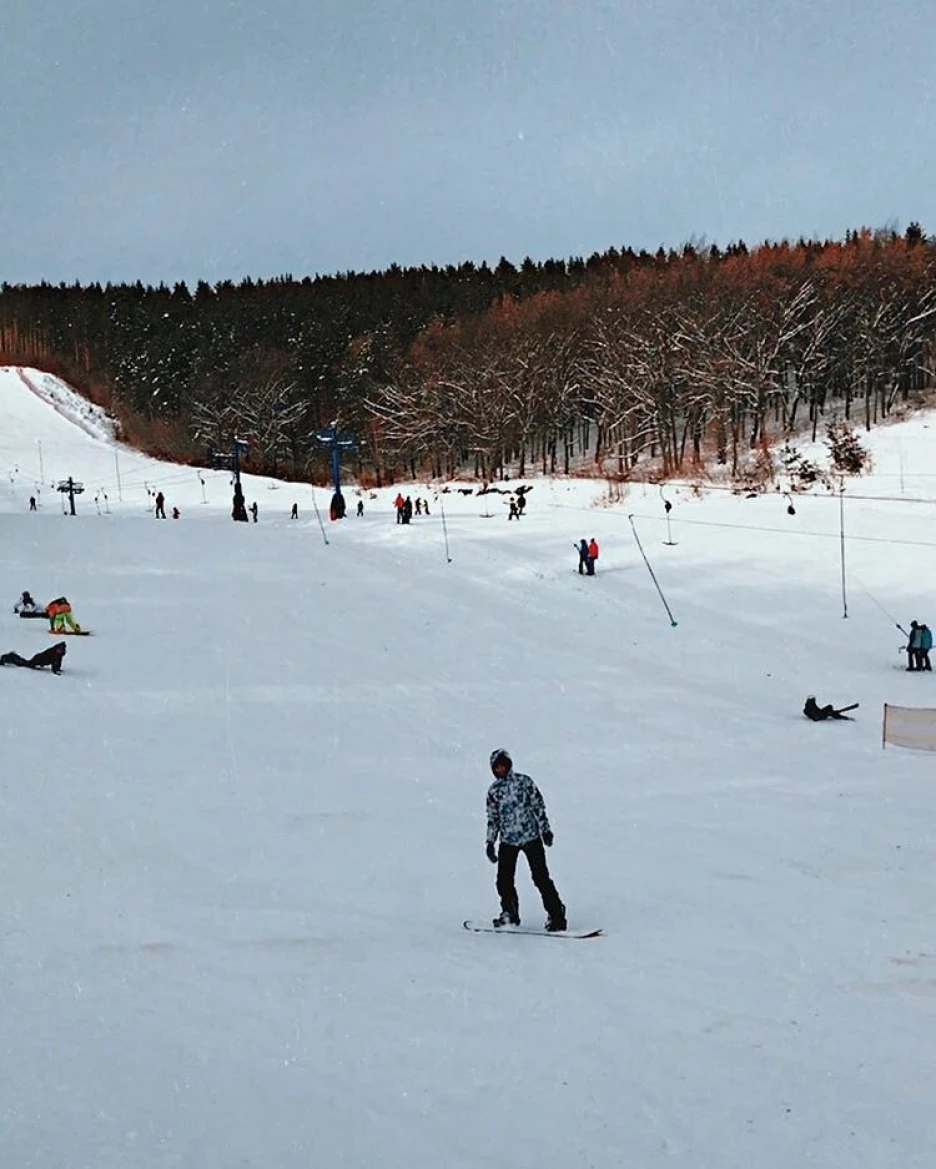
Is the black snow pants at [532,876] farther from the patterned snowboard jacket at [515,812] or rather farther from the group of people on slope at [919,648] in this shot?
the group of people on slope at [919,648]

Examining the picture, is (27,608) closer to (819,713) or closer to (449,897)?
(819,713)

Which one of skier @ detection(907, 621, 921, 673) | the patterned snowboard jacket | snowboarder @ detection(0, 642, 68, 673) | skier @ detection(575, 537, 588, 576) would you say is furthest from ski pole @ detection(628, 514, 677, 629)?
the patterned snowboard jacket

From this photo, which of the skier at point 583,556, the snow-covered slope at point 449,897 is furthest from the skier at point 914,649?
the skier at point 583,556

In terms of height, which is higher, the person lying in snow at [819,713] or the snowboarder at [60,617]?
the snowboarder at [60,617]

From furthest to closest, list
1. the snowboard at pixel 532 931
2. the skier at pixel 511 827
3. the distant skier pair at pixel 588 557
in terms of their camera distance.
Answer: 1. the distant skier pair at pixel 588 557
2. the skier at pixel 511 827
3. the snowboard at pixel 532 931

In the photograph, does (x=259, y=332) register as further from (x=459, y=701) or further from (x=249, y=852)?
(x=249, y=852)

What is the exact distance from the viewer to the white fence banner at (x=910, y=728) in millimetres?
16047

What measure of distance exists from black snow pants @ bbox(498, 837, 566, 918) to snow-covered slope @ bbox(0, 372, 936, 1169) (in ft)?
1.24

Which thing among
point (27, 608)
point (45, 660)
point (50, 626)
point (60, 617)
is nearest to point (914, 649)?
point (45, 660)

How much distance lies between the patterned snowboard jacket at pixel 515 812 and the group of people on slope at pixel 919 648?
51.2 feet

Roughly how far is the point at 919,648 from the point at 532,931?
1621cm

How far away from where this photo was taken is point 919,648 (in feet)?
72.7

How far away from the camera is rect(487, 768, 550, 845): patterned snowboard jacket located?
8578 millimetres

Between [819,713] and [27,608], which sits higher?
[27,608]
